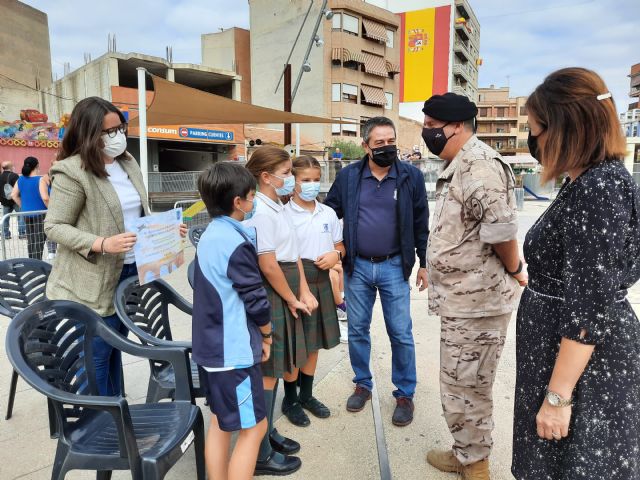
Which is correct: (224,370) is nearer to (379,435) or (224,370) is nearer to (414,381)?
(379,435)

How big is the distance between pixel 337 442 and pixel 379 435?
32 centimetres

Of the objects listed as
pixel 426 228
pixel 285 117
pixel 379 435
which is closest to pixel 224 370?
pixel 379 435

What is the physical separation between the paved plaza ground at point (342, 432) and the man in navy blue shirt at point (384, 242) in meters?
0.16

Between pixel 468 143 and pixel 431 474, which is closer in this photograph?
pixel 468 143

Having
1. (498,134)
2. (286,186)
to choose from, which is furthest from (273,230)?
(498,134)

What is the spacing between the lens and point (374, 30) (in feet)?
139

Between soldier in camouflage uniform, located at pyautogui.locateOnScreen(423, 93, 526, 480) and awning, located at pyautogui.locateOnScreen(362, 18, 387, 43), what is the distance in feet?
144

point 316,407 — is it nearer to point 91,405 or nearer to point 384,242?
point 384,242

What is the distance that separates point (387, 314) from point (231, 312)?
1.53m

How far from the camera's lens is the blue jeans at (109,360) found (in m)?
2.28

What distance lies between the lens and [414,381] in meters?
3.05

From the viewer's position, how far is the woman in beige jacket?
2.21 meters

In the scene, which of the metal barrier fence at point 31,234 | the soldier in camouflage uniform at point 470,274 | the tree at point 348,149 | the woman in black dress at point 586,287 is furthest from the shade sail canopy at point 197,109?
the tree at point 348,149

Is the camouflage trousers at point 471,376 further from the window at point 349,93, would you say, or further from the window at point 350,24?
the window at point 350,24
